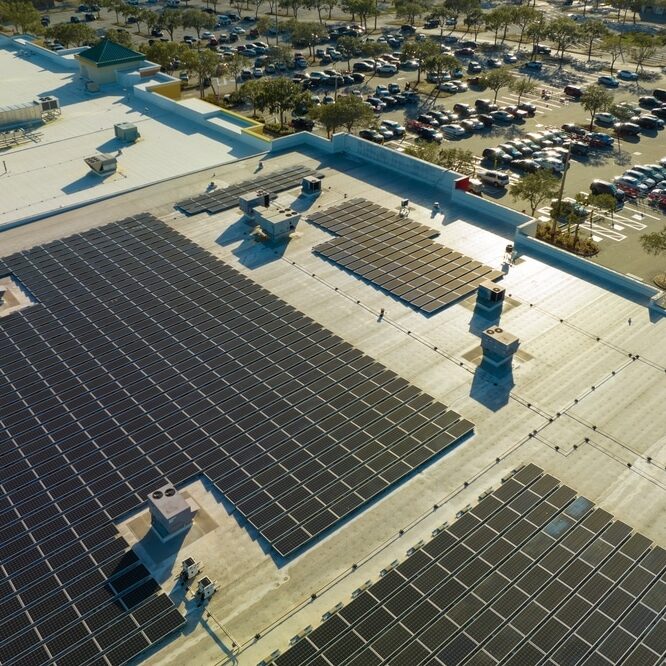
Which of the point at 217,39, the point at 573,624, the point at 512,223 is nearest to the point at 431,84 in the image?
the point at 217,39

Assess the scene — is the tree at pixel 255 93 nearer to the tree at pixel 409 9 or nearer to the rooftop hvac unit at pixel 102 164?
the rooftop hvac unit at pixel 102 164

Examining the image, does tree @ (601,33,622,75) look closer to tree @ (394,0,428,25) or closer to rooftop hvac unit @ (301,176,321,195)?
tree @ (394,0,428,25)

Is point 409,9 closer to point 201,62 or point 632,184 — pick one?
point 201,62

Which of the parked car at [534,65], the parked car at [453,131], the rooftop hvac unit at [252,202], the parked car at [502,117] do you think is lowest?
the parked car at [453,131]

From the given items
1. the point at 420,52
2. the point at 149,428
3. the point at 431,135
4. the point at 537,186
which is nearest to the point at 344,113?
the point at 431,135

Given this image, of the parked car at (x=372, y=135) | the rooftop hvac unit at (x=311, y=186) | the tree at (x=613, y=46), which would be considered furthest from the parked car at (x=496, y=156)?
the tree at (x=613, y=46)
